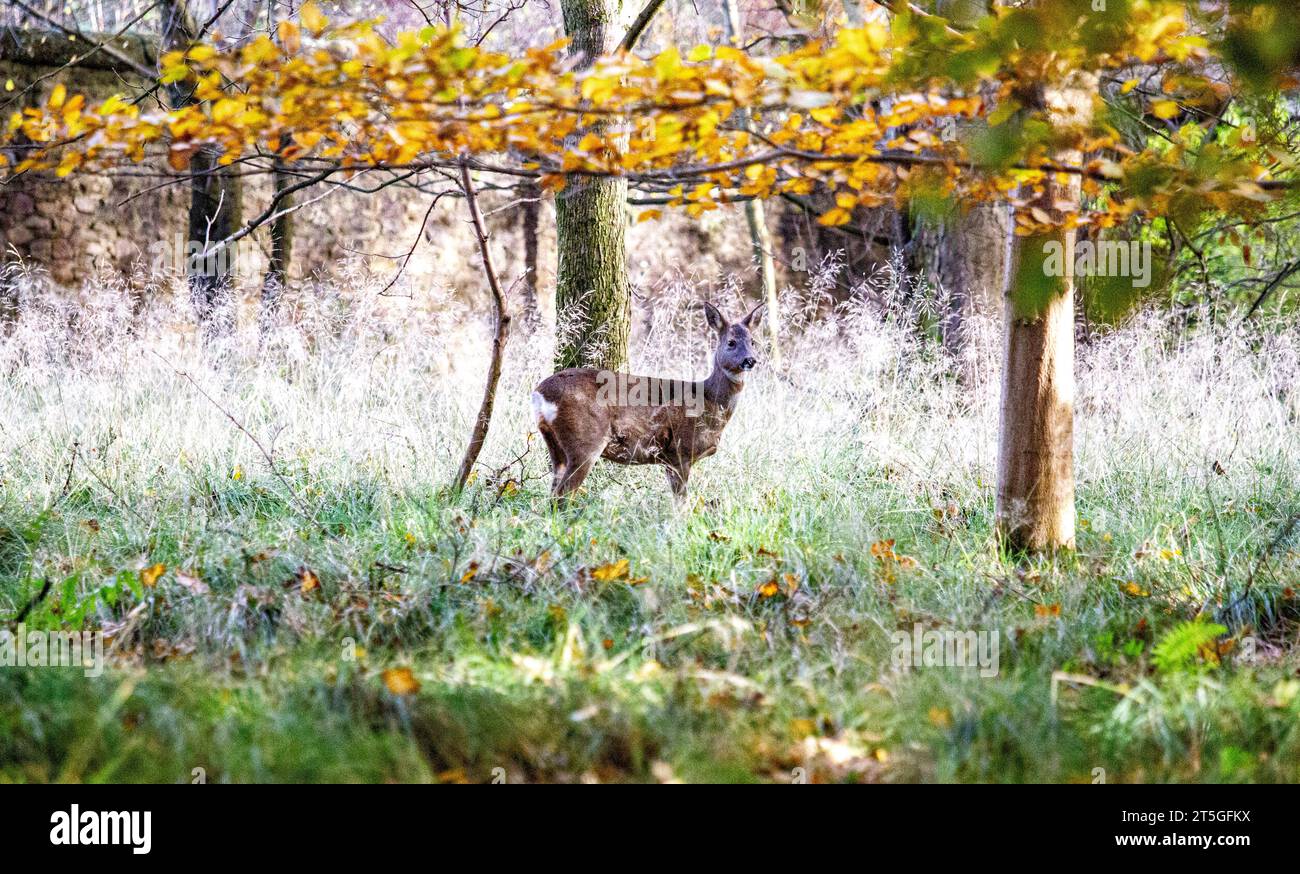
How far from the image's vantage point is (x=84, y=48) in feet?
36.4

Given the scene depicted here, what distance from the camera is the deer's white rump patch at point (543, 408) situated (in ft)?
20.5

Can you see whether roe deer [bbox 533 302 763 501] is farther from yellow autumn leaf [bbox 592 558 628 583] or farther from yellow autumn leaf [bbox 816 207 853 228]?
yellow autumn leaf [bbox 816 207 853 228]

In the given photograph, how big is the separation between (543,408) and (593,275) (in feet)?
3.61

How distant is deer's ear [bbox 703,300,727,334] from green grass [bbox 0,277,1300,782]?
0.63 m

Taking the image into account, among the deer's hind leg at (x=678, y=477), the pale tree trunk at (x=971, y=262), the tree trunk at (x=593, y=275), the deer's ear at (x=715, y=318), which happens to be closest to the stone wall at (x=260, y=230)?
the pale tree trunk at (x=971, y=262)

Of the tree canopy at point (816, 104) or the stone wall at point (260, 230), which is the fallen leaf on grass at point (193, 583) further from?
the stone wall at point (260, 230)

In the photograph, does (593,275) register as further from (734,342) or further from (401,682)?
(401,682)

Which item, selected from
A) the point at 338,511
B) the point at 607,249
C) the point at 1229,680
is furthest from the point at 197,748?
the point at 607,249

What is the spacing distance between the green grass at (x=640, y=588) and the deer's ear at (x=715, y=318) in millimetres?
630

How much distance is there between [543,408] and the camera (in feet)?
20.5

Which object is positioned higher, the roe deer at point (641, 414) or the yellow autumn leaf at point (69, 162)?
the yellow autumn leaf at point (69, 162)

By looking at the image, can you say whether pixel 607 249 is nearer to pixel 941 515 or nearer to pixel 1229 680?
pixel 941 515

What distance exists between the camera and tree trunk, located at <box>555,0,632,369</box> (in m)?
6.93

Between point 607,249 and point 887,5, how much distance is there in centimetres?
303
